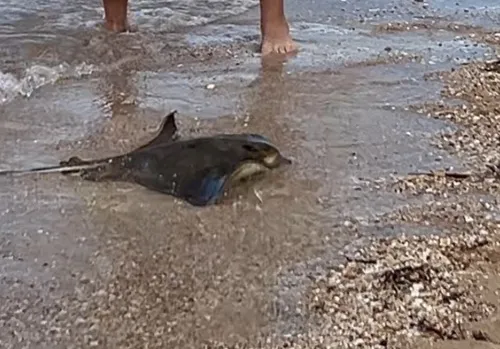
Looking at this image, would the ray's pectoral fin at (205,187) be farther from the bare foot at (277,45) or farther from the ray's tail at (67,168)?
the bare foot at (277,45)

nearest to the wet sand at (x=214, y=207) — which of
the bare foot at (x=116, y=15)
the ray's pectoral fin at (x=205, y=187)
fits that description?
the ray's pectoral fin at (x=205, y=187)

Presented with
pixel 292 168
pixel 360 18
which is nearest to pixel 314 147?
pixel 292 168

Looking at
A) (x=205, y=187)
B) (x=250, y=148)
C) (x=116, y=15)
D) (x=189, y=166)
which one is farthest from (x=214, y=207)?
(x=116, y=15)

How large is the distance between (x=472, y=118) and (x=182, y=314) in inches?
76.2

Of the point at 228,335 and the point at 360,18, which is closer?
the point at 228,335

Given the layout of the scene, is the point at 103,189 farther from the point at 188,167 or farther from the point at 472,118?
the point at 472,118

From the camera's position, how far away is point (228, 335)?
7.97 ft

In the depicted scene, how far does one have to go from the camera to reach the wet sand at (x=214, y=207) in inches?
99.9

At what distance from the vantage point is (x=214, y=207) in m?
3.17

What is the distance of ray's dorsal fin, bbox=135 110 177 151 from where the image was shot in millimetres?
3592

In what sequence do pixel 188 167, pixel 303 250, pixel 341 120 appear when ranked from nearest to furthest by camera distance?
1. pixel 303 250
2. pixel 188 167
3. pixel 341 120

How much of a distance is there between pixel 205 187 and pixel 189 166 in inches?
4.2

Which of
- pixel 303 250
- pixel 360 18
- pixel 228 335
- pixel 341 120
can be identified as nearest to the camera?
pixel 228 335

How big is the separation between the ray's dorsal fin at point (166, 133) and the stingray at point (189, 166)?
0.6 inches
